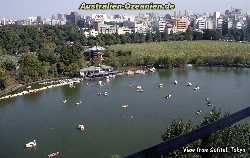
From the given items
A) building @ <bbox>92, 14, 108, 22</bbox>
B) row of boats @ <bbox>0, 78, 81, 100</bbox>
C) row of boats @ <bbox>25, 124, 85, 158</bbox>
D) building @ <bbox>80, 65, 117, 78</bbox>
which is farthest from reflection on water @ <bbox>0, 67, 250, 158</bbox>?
building @ <bbox>92, 14, 108, 22</bbox>

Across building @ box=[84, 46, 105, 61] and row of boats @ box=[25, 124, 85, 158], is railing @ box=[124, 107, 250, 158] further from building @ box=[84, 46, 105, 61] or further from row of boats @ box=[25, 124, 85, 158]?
building @ box=[84, 46, 105, 61]

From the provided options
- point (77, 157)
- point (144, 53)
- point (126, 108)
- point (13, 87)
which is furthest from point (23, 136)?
point (144, 53)

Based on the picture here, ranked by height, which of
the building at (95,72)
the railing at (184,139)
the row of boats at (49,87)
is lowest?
the row of boats at (49,87)

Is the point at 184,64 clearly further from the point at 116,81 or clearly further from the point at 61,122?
the point at 61,122

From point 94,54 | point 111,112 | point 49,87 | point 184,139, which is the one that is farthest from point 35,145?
point 94,54

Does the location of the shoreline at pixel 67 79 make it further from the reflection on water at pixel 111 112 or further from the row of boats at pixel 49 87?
the reflection on water at pixel 111 112

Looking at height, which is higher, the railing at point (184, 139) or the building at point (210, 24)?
the building at point (210, 24)

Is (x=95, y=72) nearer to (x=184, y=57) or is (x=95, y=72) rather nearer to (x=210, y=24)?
(x=184, y=57)

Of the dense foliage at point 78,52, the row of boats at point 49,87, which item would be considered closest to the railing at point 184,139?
the row of boats at point 49,87
